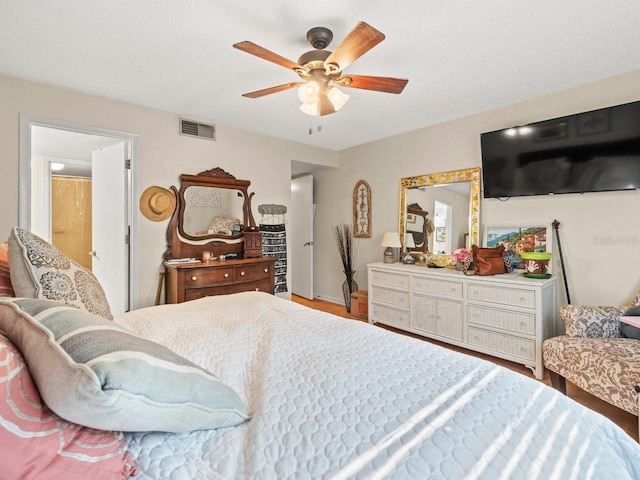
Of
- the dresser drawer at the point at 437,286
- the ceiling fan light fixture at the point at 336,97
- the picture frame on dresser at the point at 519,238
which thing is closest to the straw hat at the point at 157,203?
the ceiling fan light fixture at the point at 336,97

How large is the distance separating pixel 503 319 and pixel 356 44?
2.46 meters

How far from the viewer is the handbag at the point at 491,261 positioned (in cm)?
287

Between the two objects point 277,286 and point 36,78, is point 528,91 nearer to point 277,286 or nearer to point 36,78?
point 277,286

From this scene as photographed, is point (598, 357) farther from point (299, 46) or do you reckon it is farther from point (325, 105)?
point (299, 46)

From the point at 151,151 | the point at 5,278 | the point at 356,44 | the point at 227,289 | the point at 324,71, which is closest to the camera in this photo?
the point at 5,278

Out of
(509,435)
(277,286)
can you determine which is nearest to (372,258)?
(277,286)

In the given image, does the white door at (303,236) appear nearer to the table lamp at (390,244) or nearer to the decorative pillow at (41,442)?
the table lamp at (390,244)

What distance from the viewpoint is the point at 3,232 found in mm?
2449

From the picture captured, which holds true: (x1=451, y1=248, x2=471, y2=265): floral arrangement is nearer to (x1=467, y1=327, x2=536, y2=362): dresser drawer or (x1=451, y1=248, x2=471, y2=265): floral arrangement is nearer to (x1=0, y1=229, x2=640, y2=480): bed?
(x1=467, y1=327, x2=536, y2=362): dresser drawer

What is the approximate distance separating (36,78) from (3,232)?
1240 millimetres

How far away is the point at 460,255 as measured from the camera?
127 inches

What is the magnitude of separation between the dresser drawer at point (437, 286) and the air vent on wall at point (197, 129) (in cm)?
275

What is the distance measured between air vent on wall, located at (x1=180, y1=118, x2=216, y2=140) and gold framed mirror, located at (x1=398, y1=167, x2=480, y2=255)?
234 centimetres

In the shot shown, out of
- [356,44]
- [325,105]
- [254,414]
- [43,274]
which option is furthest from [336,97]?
[254,414]
